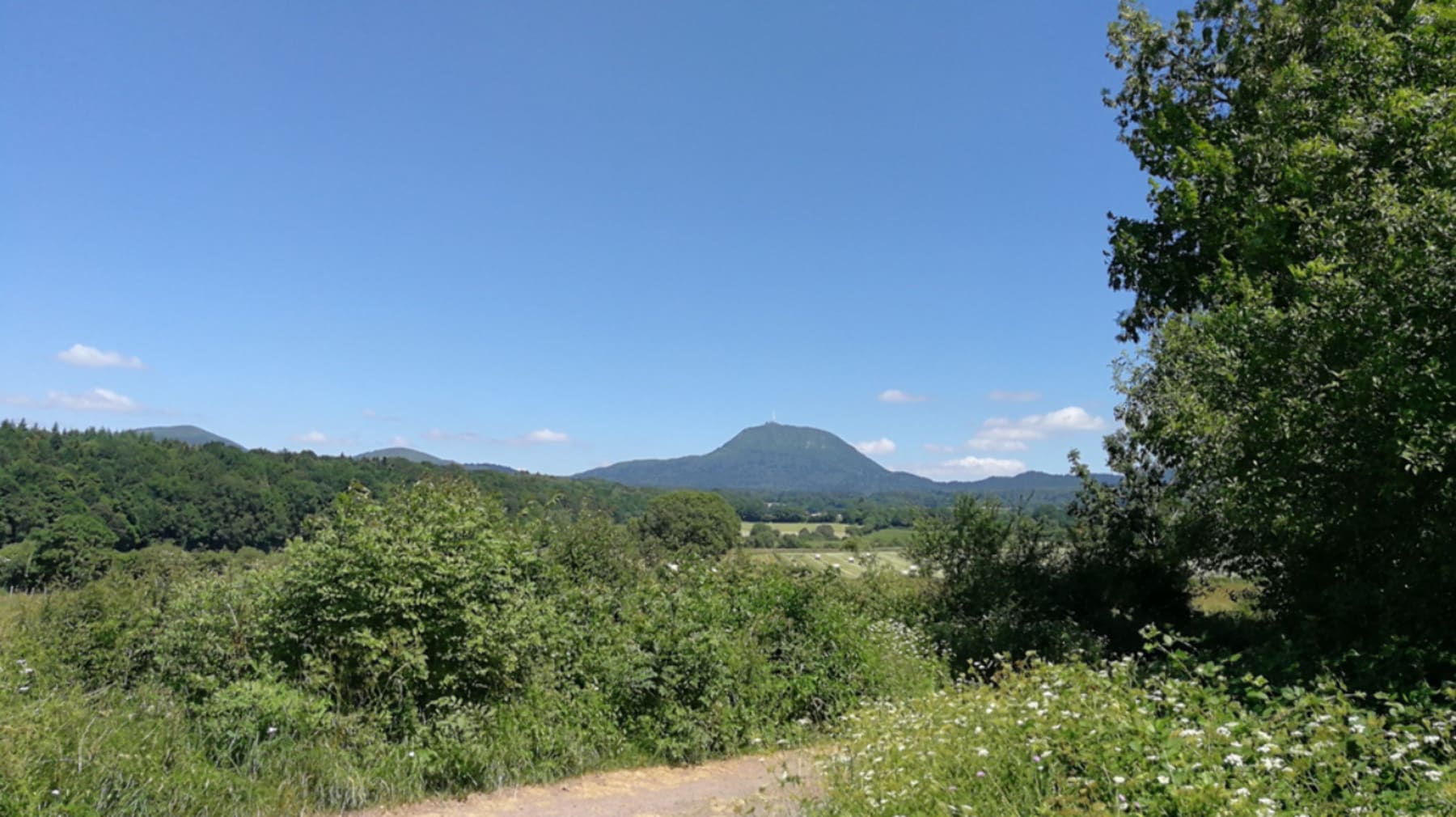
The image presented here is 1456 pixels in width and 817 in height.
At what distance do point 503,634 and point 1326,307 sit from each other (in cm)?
790

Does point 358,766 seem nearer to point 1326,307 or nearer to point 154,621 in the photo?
point 154,621

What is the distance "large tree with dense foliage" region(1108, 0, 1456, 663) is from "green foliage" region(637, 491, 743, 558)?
6.65 meters

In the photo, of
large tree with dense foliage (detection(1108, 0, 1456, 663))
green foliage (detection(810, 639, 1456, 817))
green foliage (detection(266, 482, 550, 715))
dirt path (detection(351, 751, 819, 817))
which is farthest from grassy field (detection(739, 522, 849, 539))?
green foliage (detection(810, 639, 1456, 817))

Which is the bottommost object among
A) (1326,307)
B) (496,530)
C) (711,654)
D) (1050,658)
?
(1050,658)

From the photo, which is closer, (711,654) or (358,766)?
(358,766)

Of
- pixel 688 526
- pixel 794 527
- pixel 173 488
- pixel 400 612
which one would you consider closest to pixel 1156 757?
pixel 400 612

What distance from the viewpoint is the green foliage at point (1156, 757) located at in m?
3.39

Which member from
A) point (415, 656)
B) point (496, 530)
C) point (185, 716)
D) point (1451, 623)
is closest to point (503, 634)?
point (415, 656)

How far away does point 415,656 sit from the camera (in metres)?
6.28

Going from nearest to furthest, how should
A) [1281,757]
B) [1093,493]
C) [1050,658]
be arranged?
[1281,757] → [1050,658] → [1093,493]

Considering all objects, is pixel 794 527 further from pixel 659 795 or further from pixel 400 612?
pixel 400 612

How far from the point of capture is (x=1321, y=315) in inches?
282

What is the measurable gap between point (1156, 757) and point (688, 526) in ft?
72.5

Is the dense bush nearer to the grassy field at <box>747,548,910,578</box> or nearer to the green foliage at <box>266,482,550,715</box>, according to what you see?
the green foliage at <box>266,482,550,715</box>
